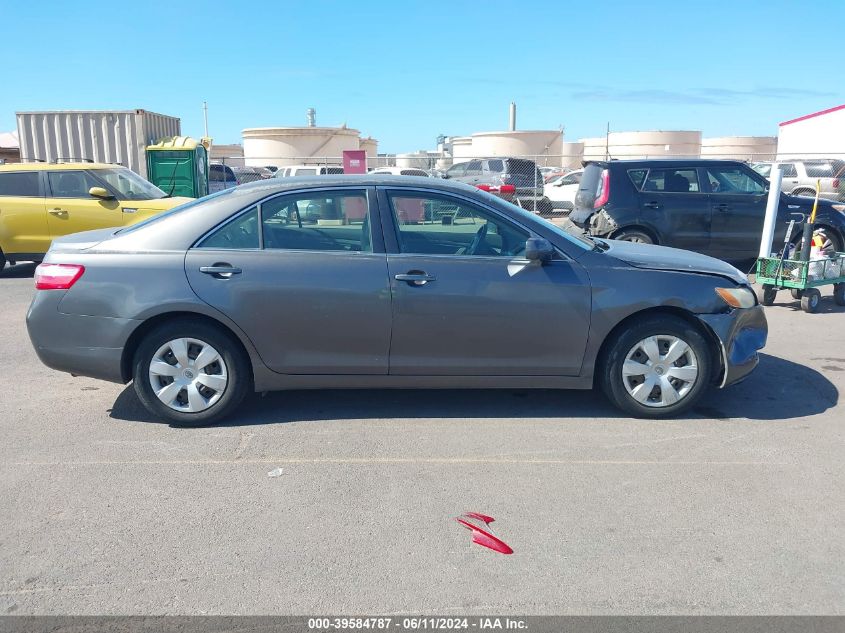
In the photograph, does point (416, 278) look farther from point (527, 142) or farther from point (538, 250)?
point (527, 142)

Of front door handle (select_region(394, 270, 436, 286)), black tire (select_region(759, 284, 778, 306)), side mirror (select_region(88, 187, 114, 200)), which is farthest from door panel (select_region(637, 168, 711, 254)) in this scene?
side mirror (select_region(88, 187, 114, 200))

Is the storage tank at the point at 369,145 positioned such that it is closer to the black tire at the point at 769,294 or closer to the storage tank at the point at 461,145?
the storage tank at the point at 461,145

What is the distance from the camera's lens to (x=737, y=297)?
5137mm

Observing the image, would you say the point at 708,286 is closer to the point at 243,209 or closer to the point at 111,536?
the point at 243,209

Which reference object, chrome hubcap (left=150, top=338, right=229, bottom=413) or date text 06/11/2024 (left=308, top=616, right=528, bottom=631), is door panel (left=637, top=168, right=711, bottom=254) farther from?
date text 06/11/2024 (left=308, top=616, right=528, bottom=631)

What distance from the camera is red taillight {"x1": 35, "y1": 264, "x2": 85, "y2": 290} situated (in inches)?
194

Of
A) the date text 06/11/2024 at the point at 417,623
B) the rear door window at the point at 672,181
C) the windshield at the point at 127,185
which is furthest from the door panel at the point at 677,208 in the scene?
the date text 06/11/2024 at the point at 417,623

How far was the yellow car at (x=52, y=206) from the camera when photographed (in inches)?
450

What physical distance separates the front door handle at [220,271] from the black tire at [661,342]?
2.48 metres

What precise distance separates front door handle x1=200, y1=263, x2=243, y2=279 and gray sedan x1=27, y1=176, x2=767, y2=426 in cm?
1

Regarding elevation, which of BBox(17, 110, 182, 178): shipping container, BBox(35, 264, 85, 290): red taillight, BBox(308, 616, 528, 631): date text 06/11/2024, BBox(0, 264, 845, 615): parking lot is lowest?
BBox(308, 616, 528, 631): date text 06/11/2024

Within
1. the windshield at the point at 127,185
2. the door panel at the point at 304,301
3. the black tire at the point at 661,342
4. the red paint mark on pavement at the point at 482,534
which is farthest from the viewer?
the windshield at the point at 127,185

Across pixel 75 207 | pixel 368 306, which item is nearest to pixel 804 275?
pixel 368 306

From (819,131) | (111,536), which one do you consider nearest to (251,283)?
(111,536)
